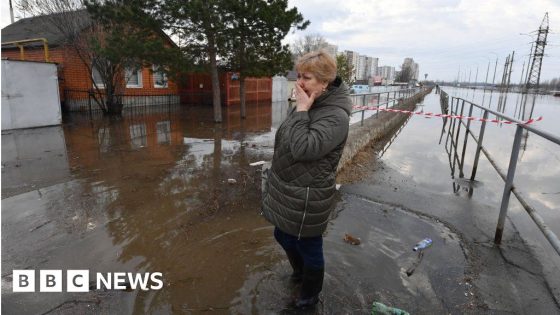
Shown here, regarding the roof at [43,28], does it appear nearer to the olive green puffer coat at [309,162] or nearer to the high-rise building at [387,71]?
the olive green puffer coat at [309,162]

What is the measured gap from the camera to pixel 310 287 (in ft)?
7.91

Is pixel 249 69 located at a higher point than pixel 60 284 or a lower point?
higher

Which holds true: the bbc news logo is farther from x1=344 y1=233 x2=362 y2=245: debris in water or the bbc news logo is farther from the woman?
x1=344 y1=233 x2=362 y2=245: debris in water

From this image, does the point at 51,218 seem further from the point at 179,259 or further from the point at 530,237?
the point at 530,237

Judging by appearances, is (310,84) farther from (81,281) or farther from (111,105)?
(111,105)

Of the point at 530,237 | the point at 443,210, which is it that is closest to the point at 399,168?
the point at 443,210

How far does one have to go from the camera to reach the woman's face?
2.06m

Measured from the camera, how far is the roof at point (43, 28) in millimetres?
12594

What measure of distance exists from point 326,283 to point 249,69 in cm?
1029

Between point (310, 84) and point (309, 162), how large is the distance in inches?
18.5

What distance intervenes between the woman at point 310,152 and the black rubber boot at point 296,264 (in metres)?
0.34

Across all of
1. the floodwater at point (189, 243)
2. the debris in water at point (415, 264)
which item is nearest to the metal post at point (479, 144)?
the floodwater at point (189, 243)

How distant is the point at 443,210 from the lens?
4.54 m

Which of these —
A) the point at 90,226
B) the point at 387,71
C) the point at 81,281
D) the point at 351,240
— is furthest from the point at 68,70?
the point at 387,71
